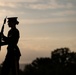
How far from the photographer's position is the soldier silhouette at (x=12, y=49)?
14602 millimetres

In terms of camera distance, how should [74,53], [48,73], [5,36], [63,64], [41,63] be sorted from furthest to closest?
[74,53]
[41,63]
[63,64]
[48,73]
[5,36]

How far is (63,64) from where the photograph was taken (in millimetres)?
72250

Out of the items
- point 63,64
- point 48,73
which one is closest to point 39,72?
point 48,73

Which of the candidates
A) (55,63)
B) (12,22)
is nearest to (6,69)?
(12,22)

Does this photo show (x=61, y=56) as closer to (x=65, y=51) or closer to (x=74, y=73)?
(x=65, y=51)

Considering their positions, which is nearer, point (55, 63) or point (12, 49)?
point (12, 49)

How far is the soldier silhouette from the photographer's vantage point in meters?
14.6

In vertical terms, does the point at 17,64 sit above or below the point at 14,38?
below

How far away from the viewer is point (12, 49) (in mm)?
14680

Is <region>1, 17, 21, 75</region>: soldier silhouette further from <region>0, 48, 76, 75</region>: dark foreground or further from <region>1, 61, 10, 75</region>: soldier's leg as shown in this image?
<region>0, 48, 76, 75</region>: dark foreground

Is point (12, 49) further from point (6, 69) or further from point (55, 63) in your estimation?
point (55, 63)

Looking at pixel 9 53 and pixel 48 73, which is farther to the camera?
pixel 48 73

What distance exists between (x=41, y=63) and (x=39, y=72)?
50.5ft

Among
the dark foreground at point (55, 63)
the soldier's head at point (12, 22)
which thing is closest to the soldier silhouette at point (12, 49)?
the soldier's head at point (12, 22)
